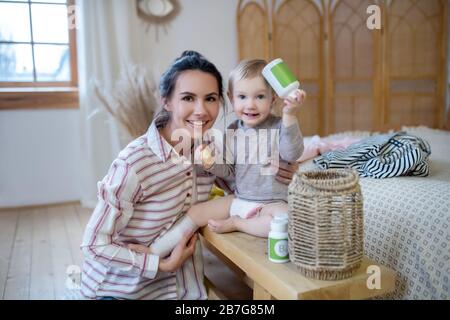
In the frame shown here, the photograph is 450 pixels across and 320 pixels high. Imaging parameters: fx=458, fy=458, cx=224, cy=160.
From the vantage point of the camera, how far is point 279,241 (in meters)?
1.09

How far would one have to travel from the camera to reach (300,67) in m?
3.61

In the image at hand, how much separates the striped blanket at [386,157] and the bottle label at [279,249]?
2.44ft

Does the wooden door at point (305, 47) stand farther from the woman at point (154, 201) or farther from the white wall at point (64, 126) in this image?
the woman at point (154, 201)

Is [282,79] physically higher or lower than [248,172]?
higher

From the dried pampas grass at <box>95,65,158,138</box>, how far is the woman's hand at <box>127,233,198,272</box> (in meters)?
1.27

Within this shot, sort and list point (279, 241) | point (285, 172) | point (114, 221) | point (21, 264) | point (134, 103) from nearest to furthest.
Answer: point (279, 241) → point (114, 221) → point (285, 172) → point (21, 264) → point (134, 103)

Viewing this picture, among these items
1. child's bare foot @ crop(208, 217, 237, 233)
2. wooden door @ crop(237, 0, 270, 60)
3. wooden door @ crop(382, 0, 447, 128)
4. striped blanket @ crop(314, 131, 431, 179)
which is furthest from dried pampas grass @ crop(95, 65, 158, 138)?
A: wooden door @ crop(382, 0, 447, 128)

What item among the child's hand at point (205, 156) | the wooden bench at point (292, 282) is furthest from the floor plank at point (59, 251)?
the wooden bench at point (292, 282)

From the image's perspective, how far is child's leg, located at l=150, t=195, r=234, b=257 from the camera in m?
1.40

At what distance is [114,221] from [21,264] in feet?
4.13

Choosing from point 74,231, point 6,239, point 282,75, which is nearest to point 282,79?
point 282,75

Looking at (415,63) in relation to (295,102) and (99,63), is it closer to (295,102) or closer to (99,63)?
(99,63)

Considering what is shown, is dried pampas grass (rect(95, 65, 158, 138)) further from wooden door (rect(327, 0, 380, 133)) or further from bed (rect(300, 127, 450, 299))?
wooden door (rect(327, 0, 380, 133))

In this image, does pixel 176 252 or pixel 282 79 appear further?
pixel 176 252
